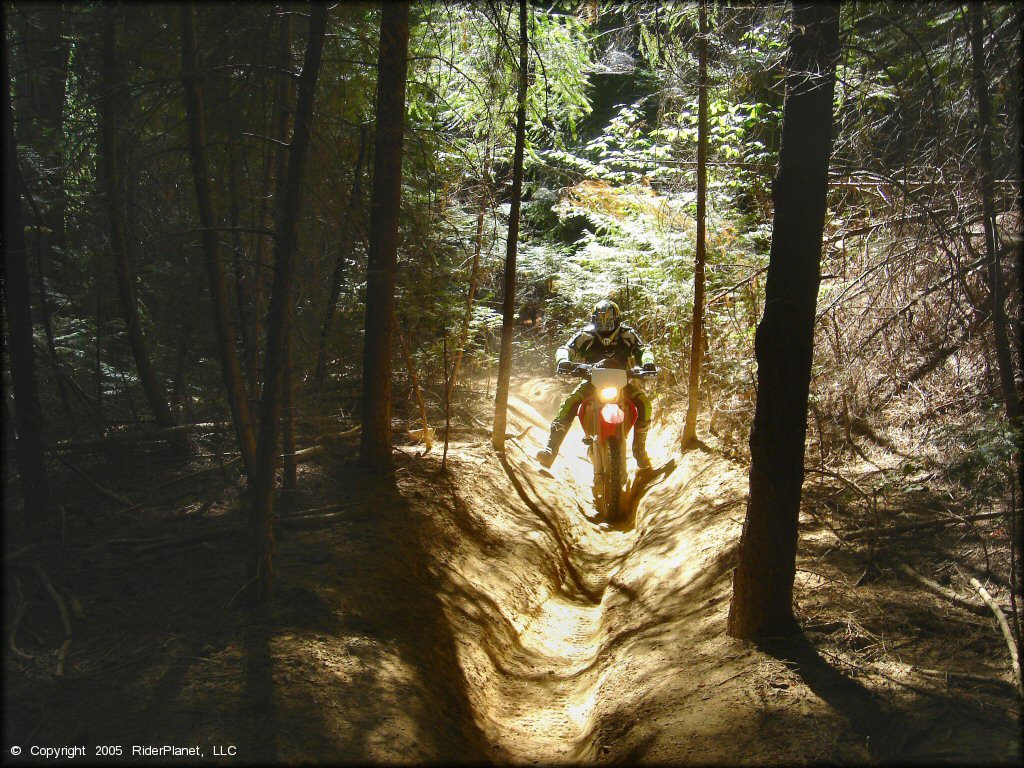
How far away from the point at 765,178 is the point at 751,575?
9.22 m

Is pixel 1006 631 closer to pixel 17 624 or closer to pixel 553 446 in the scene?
pixel 17 624

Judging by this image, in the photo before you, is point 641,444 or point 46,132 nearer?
point 46,132

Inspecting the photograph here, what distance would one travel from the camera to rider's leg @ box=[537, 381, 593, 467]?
33.1ft

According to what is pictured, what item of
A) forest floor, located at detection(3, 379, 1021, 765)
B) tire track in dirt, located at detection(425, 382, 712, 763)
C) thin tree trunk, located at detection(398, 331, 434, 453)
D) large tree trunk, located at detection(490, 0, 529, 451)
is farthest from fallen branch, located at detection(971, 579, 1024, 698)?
large tree trunk, located at detection(490, 0, 529, 451)

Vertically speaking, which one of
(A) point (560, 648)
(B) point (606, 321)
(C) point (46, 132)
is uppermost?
(C) point (46, 132)

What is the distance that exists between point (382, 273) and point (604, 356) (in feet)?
12.4

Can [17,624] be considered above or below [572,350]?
below

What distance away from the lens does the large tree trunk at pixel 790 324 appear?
477 centimetres

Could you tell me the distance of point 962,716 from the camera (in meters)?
3.56

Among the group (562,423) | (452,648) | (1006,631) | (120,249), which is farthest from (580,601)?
(120,249)

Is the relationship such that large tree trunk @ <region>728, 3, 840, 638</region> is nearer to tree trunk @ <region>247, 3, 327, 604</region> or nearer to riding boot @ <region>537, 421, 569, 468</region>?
tree trunk @ <region>247, 3, 327, 604</region>

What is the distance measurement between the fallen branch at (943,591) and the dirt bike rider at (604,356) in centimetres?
512

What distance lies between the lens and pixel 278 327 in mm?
5266

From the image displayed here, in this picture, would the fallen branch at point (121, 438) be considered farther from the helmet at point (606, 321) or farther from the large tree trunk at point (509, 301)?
the helmet at point (606, 321)
